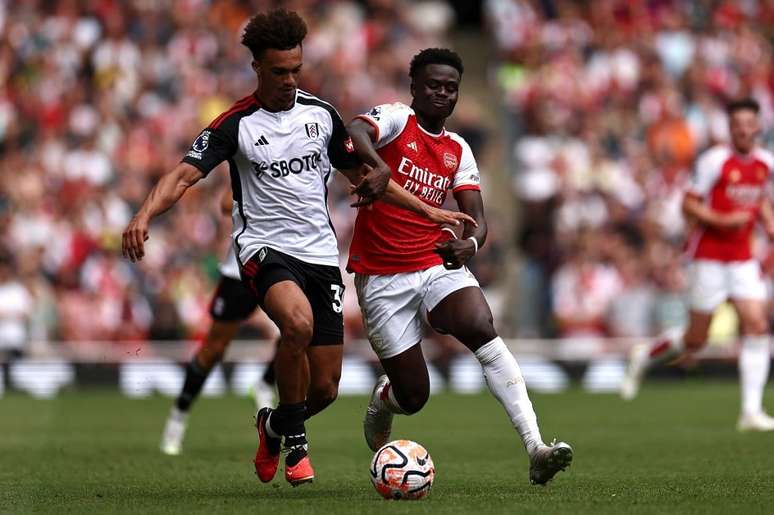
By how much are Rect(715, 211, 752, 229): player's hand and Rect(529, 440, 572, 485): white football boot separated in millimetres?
5950

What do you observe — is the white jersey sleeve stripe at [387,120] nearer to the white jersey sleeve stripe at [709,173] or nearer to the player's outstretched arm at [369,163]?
the player's outstretched arm at [369,163]

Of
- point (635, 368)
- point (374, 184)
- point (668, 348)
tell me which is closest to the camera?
point (374, 184)

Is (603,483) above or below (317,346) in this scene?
below

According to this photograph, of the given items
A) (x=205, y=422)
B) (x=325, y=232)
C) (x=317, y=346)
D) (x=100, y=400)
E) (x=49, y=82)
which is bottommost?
(x=100, y=400)

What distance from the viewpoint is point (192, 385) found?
12766 millimetres

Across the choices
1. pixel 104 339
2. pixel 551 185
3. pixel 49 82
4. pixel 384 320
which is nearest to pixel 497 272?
pixel 551 185

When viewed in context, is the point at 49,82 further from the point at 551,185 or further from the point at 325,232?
the point at 325,232

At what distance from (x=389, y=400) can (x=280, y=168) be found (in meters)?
1.81

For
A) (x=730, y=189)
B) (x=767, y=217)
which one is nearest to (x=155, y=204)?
(x=730, y=189)

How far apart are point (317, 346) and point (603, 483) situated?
194 centimetres

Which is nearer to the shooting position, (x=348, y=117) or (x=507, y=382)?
(x=507, y=382)

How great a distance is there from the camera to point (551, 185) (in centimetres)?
2364

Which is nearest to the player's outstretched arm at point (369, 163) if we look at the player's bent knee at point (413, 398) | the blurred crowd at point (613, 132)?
the player's bent knee at point (413, 398)

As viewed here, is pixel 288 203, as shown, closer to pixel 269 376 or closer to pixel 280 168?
pixel 280 168
